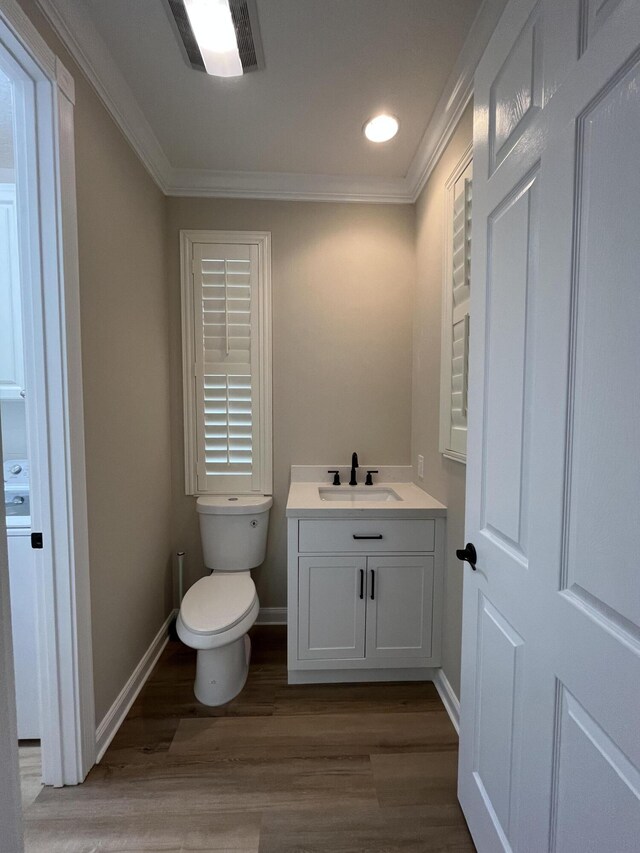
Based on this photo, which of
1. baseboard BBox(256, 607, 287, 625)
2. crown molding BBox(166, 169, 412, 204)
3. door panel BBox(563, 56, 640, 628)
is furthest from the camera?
baseboard BBox(256, 607, 287, 625)

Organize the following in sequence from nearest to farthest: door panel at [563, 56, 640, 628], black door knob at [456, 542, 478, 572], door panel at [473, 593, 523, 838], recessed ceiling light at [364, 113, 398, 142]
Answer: door panel at [563, 56, 640, 628]
door panel at [473, 593, 523, 838]
black door knob at [456, 542, 478, 572]
recessed ceiling light at [364, 113, 398, 142]

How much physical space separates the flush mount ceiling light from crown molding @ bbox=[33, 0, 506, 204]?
1.22 feet

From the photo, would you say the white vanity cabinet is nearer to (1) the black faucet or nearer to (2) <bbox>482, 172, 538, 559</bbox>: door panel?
(1) the black faucet

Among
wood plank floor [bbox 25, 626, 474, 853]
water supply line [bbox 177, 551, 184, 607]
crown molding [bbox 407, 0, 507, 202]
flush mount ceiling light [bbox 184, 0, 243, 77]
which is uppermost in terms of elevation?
flush mount ceiling light [bbox 184, 0, 243, 77]

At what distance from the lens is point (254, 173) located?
6.91 feet

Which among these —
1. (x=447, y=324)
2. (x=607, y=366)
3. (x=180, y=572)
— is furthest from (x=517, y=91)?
(x=180, y=572)

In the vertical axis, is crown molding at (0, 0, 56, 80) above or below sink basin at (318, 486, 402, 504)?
above

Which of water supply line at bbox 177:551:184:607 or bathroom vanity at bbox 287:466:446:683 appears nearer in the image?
bathroom vanity at bbox 287:466:446:683

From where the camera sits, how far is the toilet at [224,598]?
1.59 m

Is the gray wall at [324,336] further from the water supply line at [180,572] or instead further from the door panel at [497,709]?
the door panel at [497,709]

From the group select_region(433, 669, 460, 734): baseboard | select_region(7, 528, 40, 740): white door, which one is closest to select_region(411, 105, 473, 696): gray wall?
select_region(433, 669, 460, 734): baseboard

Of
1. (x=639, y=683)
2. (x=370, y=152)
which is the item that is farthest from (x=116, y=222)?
(x=639, y=683)

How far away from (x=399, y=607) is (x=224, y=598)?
2.70ft

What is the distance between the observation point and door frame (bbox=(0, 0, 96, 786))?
1.18 metres
